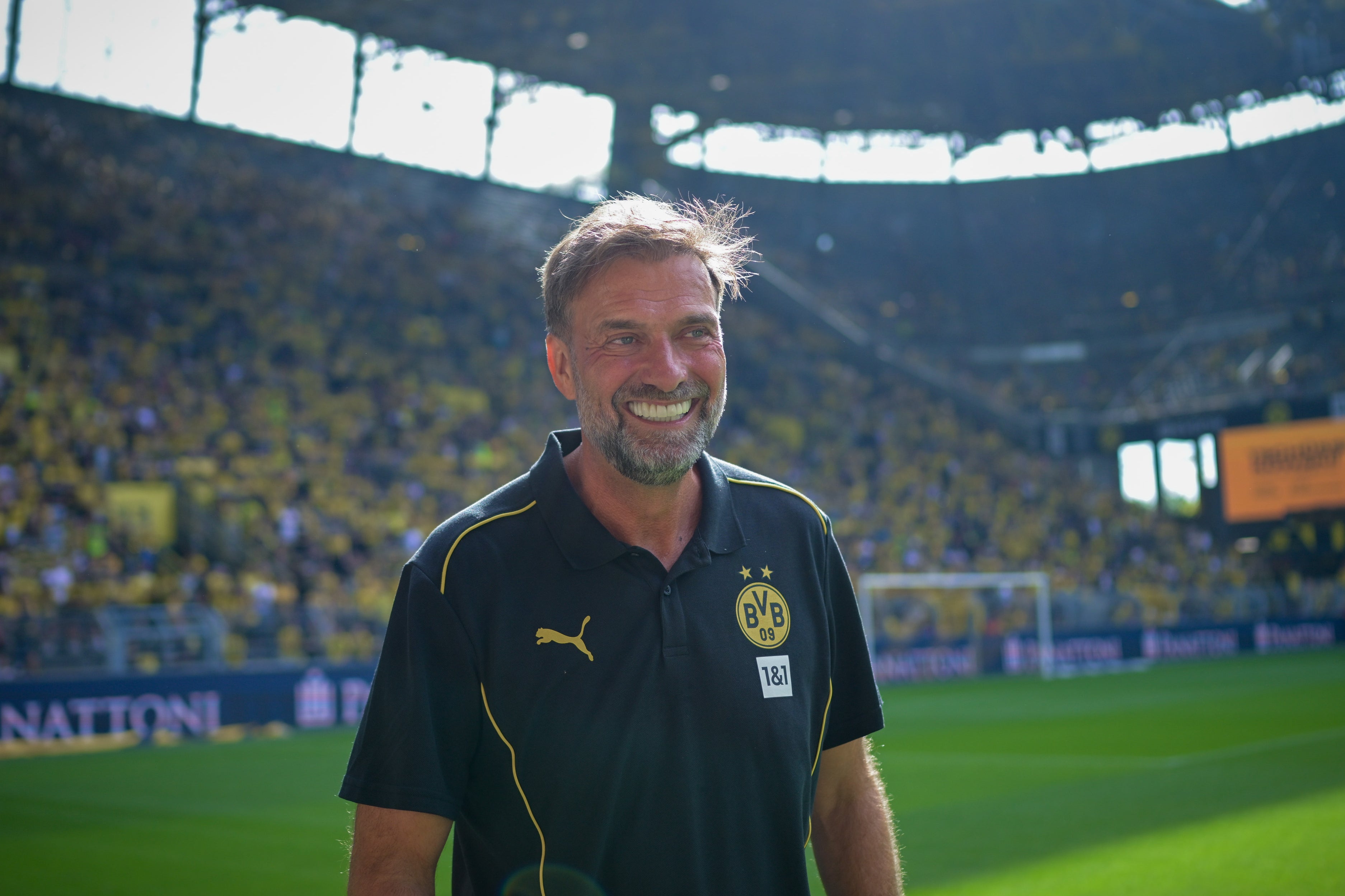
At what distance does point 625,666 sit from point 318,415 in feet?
76.4

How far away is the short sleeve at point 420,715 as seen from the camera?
226 cm

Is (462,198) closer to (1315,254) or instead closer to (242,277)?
(242,277)

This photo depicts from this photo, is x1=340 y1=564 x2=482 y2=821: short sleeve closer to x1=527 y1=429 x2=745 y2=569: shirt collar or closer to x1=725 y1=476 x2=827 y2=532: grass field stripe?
x1=527 y1=429 x2=745 y2=569: shirt collar

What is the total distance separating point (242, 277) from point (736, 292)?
26.0 metres

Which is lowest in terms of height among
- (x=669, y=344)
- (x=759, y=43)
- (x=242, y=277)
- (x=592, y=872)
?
(x=592, y=872)

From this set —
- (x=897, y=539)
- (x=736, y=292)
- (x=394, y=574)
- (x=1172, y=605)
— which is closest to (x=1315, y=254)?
(x=1172, y=605)

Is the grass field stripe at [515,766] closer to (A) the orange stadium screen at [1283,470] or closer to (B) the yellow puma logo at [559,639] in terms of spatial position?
(B) the yellow puma logo at [559,639]

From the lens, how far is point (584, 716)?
2.38m

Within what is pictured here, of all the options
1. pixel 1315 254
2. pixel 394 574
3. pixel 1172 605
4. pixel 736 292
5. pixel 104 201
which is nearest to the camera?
pixel 736 292

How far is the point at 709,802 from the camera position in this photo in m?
2.38

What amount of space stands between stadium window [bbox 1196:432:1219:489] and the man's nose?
39.3m

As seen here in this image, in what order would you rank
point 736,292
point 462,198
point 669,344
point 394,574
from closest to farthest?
point 669,344 < point 736,292 < point 394,574 < point 462,198

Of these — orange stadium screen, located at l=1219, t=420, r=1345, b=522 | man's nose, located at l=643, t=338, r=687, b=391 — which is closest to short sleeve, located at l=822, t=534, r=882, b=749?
man's nose, located at l=643, t=338, r=687, b=391

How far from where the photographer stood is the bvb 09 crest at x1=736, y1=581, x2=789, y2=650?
2.53m
